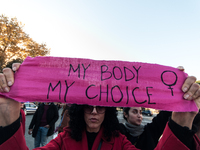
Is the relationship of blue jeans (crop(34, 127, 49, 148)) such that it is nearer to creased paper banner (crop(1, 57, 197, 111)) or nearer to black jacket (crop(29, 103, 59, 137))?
black jacket (crop(29, 103, 59, 137))

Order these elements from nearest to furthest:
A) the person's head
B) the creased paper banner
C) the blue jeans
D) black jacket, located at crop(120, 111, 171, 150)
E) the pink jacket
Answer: the pink jacket < the creased paper banner < black jacket, located at crop(120, 111, 171, 150) < the person's head < the blue jeans

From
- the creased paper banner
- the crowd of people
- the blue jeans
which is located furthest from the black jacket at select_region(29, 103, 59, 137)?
the creased paper banner

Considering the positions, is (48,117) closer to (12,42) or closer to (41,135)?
(41,135)

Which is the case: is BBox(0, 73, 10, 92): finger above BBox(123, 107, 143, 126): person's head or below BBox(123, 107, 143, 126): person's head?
above

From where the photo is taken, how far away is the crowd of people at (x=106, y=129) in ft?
4.11

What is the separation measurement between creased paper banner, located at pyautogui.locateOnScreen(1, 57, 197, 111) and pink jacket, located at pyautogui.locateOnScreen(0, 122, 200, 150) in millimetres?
297

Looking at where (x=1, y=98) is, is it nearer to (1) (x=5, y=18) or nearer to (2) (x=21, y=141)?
(2) (x=21, y=141)

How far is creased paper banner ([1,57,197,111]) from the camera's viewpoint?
146 centimetres

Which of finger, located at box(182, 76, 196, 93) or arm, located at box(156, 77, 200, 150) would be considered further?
finger, located at box(182, 76, 196, 93)

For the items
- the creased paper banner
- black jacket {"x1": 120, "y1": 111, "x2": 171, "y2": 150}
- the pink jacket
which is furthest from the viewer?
black jacket {"x1": 120, "y1": 111, "x2": 171, "y2": 150}

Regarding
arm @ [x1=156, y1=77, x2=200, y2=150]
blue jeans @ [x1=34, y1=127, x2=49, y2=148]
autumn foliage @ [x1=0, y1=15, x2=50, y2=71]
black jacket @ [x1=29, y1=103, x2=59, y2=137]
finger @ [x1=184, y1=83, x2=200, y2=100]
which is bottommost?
blue jeans @ [x1=34, y1=127, x2=49, y2=148]

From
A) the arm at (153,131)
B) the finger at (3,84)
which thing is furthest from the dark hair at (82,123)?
the finger at (3,84)

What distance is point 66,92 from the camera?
4.86ft

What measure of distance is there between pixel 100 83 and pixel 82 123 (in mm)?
680
